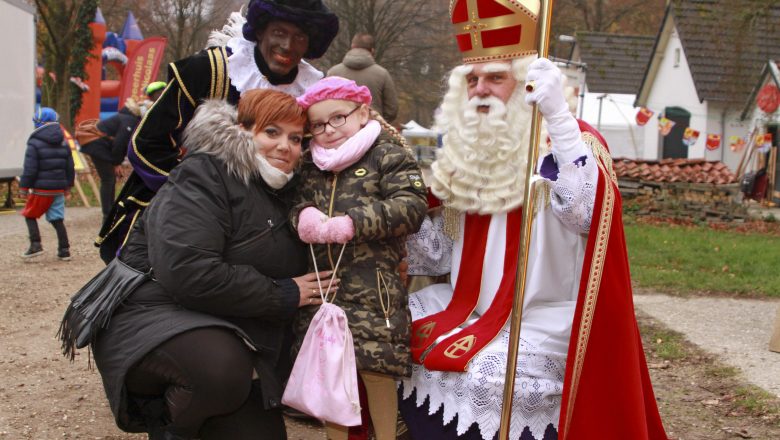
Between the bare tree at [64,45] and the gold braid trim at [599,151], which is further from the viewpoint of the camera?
the bare tree at [64,45]

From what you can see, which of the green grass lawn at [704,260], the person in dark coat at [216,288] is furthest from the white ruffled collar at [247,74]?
the green grass lawn at [704,260]

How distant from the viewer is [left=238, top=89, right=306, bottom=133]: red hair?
9.90 ft

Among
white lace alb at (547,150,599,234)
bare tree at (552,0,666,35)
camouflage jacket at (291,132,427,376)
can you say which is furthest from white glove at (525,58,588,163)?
bare tree at (552,0,666,35)

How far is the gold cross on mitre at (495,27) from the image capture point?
2.90 metres

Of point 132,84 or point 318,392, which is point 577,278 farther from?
point 132,84

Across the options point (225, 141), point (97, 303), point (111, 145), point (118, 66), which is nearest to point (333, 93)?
point (225, 141)

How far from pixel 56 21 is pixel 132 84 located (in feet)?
9.75

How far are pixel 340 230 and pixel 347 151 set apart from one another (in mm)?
309

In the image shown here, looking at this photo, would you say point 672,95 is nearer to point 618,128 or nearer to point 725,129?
point 618,128

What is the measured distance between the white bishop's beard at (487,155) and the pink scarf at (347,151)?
0.33 m

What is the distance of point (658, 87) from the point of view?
80.7 ft

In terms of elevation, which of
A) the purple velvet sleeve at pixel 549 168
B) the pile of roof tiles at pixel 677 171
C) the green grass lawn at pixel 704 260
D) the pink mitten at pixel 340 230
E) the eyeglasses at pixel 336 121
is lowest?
the green grass lawn at pixel 704 260

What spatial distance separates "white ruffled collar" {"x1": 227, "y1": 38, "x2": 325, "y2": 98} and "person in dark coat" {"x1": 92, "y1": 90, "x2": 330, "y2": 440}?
14.0 inches

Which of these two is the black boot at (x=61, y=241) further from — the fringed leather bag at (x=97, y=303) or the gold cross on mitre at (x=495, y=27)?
the gold cross on mitre at (x=495, y=27)
